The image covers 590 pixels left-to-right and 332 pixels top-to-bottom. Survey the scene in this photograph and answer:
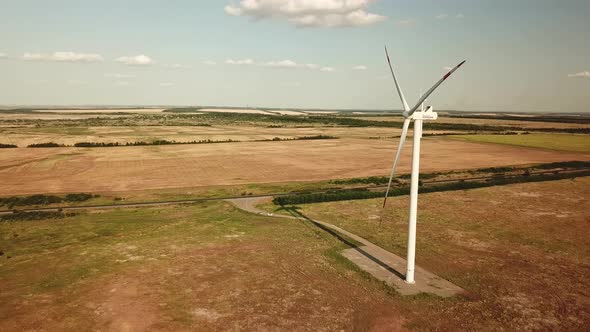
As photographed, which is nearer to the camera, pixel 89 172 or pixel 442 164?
pixel 89 172

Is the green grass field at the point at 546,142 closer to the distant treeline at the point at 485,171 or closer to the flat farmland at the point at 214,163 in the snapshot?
the flat farmland at the point at 214,163

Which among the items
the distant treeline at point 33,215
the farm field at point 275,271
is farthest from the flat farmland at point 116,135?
the farm field at point 275,271

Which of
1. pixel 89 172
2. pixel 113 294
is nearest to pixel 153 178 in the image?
pixel 89 172

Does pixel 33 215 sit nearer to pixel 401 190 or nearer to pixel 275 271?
pixel 275 271

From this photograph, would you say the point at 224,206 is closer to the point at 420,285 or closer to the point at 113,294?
the point at 113,294

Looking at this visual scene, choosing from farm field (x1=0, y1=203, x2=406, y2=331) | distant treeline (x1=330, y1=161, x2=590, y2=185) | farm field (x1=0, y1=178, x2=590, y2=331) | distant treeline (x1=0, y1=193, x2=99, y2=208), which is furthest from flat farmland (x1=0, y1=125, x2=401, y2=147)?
farm field (x1=0, y1=203, x2=406, y2=331)

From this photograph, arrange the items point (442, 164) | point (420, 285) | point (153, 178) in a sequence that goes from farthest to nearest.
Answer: point (442, 164) → point (153, 178) → point (420, 285)
